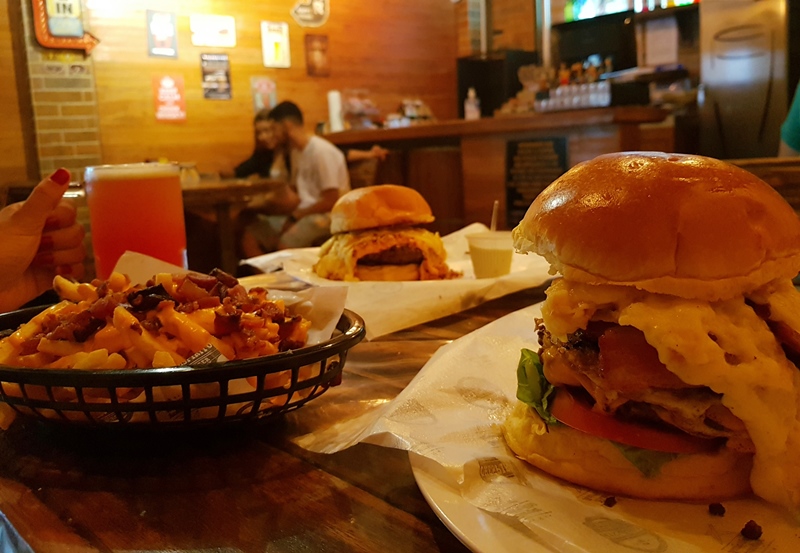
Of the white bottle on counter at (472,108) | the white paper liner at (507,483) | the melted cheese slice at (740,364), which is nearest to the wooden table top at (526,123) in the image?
the white bottle on counter at (472,108)

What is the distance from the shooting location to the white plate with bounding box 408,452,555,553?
672mm

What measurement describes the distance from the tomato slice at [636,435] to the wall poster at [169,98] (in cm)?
638

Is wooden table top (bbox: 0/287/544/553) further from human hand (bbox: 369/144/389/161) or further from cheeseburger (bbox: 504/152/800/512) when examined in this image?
human hand (bbox: 369/144/389/161)

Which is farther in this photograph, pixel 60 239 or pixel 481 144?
pixel 481 144

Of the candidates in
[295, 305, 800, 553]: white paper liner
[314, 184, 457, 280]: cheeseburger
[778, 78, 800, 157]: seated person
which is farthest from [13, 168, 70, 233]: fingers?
[778, 78, 800, 157]: seated person

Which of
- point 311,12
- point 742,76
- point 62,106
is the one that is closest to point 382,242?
point 62,106

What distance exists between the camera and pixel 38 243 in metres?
1.67

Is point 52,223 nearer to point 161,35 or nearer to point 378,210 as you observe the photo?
point 378,210

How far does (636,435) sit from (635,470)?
0.14 feet

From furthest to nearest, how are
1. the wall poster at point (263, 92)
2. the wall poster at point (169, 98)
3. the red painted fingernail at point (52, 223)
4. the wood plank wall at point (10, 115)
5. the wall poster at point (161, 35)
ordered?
the wall poster at point (263, 92) → the wall poster at point (169, 98) → the wall poster at point (161, 35) → the wood plank wall at point (10, 115) → the red painted fingernail at point (52, 223)

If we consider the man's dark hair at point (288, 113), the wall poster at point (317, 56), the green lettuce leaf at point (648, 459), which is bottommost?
the green lettuce leaf at point (648, 459)

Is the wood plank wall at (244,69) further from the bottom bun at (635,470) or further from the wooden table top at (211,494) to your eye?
the bottom bun at (635,470)

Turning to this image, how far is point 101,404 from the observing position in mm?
826

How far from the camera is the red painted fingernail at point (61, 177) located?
1.55 m
